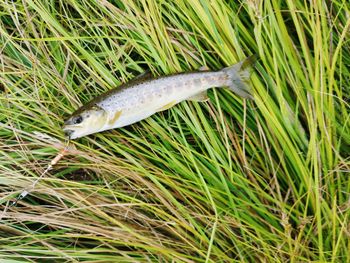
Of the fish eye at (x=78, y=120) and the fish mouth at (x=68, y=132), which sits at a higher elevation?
the fish eye at (x=78, y=120)

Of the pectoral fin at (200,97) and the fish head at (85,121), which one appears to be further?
the pectoral fin at (200,97)

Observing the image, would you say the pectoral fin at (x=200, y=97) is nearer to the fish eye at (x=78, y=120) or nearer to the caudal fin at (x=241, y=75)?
the caudal fin at (x=241, y=75)

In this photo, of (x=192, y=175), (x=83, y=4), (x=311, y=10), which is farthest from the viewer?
(x=83, y=4)

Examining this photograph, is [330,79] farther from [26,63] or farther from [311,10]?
[26,63]

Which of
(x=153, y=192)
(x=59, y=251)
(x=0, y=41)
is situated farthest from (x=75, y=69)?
(x=59, y=251)

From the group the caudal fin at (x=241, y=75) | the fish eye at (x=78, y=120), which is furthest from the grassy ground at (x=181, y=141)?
the fish eye at (x=78, y=120)

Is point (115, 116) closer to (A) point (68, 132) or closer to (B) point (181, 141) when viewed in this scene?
(A) point (68, 132)

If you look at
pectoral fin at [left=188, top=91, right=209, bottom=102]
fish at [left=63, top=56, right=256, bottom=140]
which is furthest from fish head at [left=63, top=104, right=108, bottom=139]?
pectoral fin at [left=188, top=91, right=209, bottom=102]
